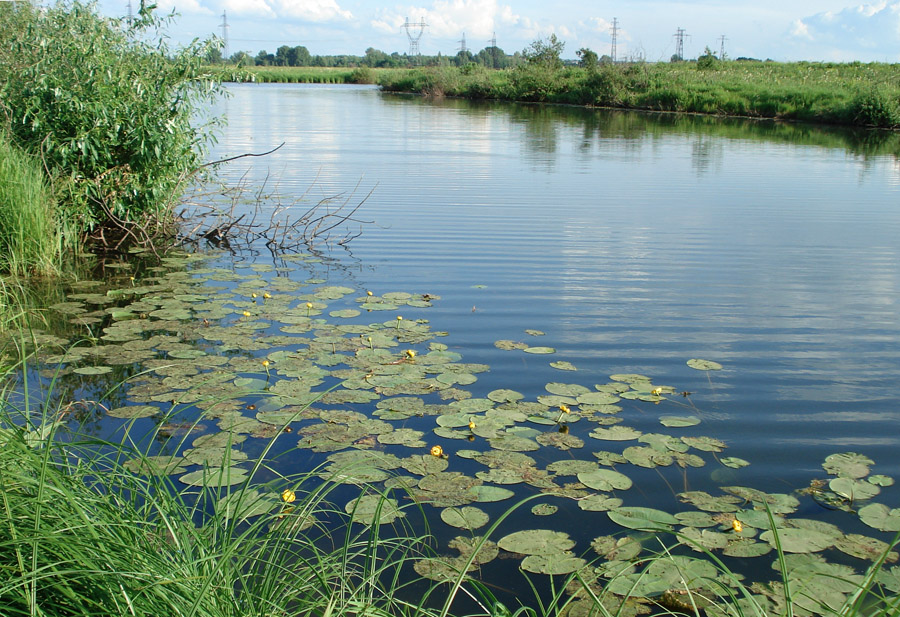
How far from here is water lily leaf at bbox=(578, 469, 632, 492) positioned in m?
3.37

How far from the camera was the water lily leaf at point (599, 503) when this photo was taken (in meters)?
3.20

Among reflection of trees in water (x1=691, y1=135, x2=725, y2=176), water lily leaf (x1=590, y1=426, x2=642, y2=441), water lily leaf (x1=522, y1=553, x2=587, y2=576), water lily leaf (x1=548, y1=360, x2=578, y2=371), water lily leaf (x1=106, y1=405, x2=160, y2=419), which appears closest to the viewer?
water lily leaf (x1=522, y1=553, x2=587, y2=576)

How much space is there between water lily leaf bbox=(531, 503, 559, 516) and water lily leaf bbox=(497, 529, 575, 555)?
0.50 feet

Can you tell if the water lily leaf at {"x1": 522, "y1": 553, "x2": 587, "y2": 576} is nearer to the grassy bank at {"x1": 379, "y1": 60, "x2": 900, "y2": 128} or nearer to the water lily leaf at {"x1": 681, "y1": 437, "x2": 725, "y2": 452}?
the water lily leaf at {"x1": 681, "y1": 437, "x2": 725, "y2": 452}

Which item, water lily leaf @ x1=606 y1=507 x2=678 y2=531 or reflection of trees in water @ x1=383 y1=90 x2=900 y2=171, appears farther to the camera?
reflection of trees in water @ x1=383 y1=90 x2=900 y2=171

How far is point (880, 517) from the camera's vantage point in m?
3.14

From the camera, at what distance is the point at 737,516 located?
3.16m

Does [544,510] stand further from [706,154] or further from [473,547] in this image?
[706,154]

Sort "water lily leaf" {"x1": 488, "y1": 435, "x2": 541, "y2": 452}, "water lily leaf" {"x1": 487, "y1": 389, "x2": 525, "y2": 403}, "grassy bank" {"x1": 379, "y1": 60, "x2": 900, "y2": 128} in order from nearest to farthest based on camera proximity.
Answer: "water lily leaf" {"x1": 488, "y1": 435, "x2": 541, "y2": 452}
"water lily leaf" {"x1": 487, "y1": 389, "x2": 525, "y2": 403}
"grassy bank" {"x1": 379, "y1": 60, "x2": 900, "y2": 128}

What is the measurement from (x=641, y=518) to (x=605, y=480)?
336 mm

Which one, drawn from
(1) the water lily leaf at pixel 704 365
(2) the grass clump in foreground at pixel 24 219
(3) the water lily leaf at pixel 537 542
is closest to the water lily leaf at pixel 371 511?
(3) the water lily leaf at pixel 537 542

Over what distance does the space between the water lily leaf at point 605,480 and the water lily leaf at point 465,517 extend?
0.53 m

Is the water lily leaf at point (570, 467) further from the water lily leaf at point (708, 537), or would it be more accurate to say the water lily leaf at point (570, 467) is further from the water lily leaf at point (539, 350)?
the water lily leaf at point (539, 350)

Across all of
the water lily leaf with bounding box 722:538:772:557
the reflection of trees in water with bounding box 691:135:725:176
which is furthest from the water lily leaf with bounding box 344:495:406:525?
the reflection of trees in water with bounding box 691:135:725:176
